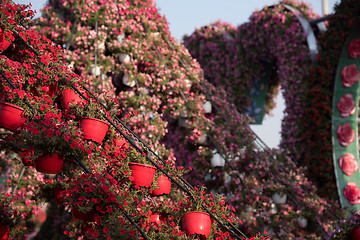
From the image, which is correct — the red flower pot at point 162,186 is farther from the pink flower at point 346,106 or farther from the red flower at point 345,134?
the pink flower at point 346,106

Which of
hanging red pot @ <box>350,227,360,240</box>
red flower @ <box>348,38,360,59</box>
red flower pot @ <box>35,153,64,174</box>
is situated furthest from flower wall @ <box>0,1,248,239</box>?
red flower @ <box>348,38,360,59</box>

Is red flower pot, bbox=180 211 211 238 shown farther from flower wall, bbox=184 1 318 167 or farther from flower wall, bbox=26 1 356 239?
flower wall, bbox=184 1 318 167

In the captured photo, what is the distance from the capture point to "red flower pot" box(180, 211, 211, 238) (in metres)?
3.95

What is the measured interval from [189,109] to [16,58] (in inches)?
151

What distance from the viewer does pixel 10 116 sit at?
12.0ft

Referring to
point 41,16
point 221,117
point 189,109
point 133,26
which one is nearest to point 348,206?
point 221,117

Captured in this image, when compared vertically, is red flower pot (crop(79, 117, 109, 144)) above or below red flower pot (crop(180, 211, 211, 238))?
above

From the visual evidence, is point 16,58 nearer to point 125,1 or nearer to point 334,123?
point 125,1

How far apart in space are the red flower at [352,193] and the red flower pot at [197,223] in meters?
6.12

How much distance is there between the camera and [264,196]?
23.5 feet

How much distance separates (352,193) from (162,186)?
6150 mm

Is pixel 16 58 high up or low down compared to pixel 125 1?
down

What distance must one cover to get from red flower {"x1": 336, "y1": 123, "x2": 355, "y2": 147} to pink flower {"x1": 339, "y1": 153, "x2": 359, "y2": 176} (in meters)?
0.32

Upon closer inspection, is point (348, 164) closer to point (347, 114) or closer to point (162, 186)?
point (347, 114)
